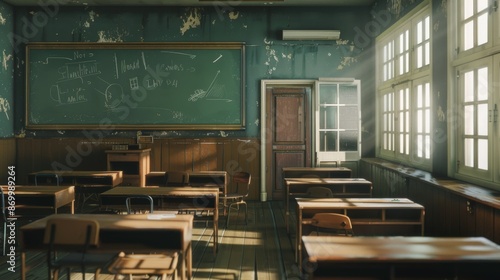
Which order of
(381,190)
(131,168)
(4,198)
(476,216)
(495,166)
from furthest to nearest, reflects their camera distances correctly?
(131,168) < (381,190) < (4,198) < (495,166) < (476,216)

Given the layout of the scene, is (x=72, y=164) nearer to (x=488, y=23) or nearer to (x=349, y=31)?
(x=349, y=31)

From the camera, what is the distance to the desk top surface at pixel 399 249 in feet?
8.66

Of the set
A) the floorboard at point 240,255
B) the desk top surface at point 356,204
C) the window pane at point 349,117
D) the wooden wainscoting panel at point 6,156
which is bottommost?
the floorboard at point 240,255

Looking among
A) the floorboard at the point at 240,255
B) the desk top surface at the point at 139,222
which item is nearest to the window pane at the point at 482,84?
the floorboard at the point at 240,255

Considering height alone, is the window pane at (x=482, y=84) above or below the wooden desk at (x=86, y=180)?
above

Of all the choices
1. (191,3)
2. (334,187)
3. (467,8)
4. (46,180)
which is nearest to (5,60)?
(46,180)

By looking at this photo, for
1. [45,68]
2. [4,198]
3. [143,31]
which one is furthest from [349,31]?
[4,198]

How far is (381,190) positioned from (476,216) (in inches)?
121

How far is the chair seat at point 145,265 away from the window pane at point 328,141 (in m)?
5.24

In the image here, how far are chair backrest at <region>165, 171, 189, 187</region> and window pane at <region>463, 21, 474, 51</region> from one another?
390 cm

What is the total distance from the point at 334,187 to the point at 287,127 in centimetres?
274

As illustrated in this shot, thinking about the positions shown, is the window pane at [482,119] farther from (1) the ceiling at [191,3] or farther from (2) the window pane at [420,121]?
(1) the ceiling at [191,3]

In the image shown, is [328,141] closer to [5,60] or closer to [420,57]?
[420,57]

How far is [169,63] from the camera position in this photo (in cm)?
852
